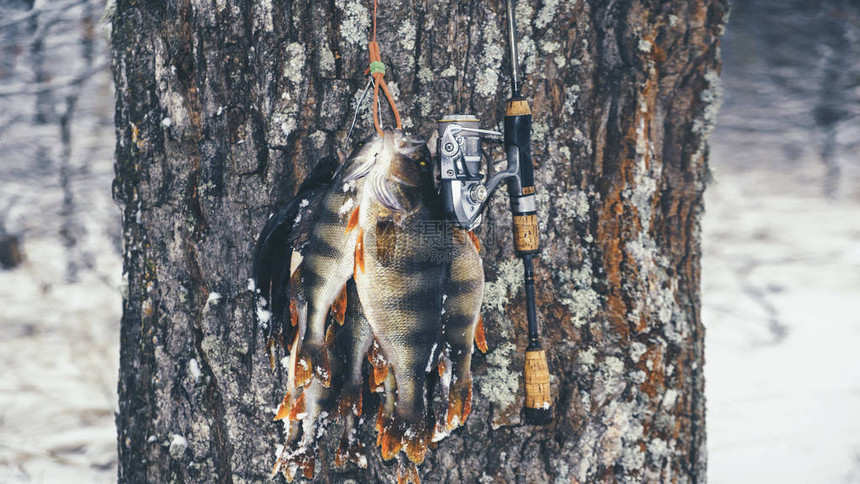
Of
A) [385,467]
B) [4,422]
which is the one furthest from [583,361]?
[4,422]

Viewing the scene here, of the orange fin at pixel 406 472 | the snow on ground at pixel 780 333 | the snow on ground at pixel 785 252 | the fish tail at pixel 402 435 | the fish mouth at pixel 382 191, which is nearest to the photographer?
the fish mouth at pixel 382 191

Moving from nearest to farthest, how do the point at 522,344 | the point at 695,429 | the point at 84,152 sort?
the point at 522,344 → the point at 695,429 → the point at 84,152

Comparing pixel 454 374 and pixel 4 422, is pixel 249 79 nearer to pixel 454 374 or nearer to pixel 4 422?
pixel 454 374

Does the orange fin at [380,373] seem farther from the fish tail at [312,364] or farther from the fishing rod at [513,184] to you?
the fishing rod at [513,184]

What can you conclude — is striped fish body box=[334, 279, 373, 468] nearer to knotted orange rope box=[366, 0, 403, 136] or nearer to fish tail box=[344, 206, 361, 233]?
fish tail box=[344, 206, 361, 233]

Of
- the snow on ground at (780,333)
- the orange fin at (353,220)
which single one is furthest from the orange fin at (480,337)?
the snow on ground at (780,333)

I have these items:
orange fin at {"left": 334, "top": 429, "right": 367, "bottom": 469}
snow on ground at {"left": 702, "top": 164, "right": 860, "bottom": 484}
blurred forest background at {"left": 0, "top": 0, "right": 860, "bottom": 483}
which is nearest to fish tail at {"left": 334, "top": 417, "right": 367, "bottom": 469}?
orange fin at {"left": 334, "top": 429, "right": 367, "bottom": 469}

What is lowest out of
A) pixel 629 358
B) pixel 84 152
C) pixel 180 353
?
pixel 629 358
